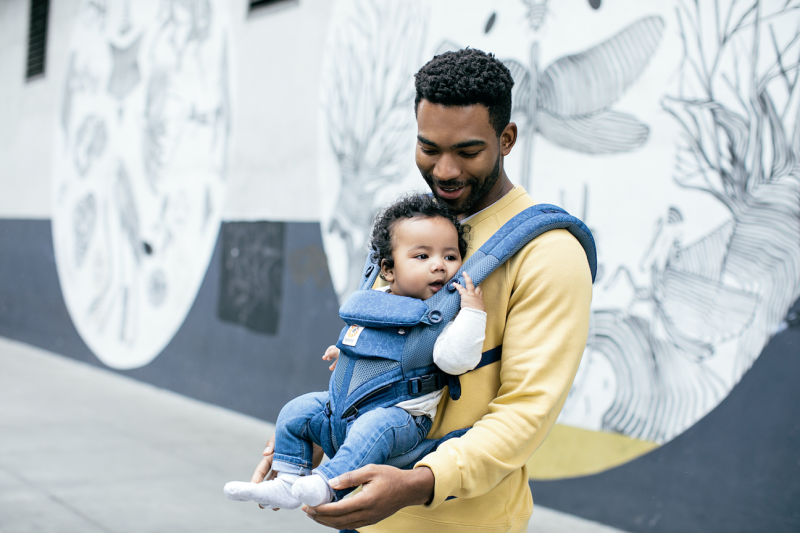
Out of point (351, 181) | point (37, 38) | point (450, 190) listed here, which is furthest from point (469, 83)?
point (37, 38)

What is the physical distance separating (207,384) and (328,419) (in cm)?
536

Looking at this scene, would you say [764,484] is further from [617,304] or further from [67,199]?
[67,199]

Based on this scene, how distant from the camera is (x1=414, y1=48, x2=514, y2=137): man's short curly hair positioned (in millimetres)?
1527

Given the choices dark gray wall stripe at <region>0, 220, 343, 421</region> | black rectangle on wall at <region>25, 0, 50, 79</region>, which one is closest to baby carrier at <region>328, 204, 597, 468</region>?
dark gray wall stripe at <region>0, 220, 343, 421</region>

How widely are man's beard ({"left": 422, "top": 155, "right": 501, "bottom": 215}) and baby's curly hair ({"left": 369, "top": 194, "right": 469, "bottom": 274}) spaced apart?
1.1 inches

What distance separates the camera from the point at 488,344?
157 centimetres

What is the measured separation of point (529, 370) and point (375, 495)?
1.24ft

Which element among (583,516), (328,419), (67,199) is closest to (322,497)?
(328,419)

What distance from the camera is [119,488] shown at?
4.27m

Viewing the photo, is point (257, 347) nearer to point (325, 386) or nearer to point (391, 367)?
point (325, 386)

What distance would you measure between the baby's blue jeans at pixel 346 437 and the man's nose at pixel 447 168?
20.1 inches

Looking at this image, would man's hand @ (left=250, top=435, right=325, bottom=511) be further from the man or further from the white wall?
the white wall

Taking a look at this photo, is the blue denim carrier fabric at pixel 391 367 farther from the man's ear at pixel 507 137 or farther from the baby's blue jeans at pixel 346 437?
the man's ear at pixel 507 137

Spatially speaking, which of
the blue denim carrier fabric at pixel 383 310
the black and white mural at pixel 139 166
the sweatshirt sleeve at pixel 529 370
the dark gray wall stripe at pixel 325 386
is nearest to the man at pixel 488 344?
the sweatshirt sleeve at pixel 529 370
